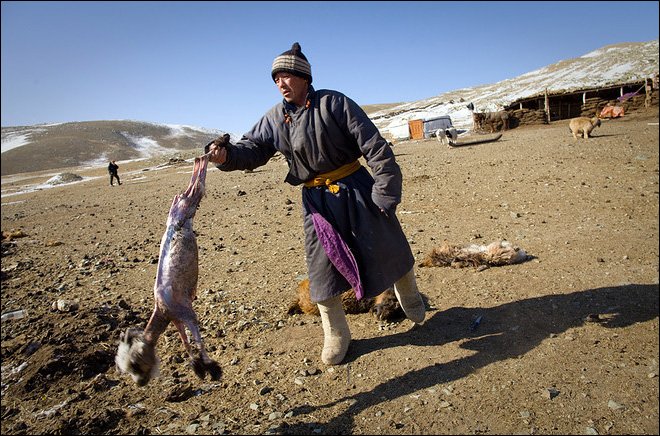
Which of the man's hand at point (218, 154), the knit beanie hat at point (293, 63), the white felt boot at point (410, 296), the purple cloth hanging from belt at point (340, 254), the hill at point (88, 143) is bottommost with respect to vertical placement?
the white felt boot at point (410, 296)

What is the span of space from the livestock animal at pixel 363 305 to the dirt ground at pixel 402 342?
0.27ft

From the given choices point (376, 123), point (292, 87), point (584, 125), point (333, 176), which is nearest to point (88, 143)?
point (376, 123)

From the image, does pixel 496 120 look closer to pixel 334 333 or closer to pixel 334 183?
pixel 334 183

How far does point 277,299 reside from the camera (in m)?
4.10

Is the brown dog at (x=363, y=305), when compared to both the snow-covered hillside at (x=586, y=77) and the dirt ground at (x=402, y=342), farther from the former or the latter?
the snow-covered hillside at (x=586, y=77)

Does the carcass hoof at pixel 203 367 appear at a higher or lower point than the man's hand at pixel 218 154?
lower

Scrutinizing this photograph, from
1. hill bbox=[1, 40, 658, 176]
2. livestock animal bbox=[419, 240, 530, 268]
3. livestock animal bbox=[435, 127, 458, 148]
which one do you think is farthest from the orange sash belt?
hill bbox=[1, 40, 658, 176]

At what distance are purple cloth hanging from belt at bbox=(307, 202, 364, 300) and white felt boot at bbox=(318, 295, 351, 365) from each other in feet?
0.81

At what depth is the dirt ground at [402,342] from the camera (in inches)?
86.7

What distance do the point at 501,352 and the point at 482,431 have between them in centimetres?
77

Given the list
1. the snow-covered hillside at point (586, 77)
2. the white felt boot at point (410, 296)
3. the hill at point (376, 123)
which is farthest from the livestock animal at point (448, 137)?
the white felt boot at point (410, 296)

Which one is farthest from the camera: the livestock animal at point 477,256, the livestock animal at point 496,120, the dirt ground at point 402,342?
the livestock animal at point 496,120

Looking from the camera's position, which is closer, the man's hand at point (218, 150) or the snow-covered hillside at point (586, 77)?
the man's hand at point (218, 150)

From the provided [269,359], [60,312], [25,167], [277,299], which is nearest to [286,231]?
[277,299]
